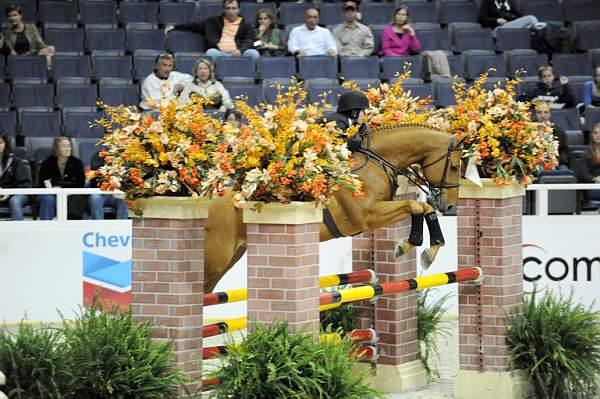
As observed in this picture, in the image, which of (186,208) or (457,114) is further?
(457,114)

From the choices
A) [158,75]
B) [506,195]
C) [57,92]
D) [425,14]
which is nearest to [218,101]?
[158,75]

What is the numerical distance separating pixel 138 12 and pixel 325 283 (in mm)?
8345

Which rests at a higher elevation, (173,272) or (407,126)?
(407,126)

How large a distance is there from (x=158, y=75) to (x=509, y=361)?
6.25 metres

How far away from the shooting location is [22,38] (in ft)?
45.9

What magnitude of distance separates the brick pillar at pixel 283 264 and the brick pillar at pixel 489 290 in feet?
7.70

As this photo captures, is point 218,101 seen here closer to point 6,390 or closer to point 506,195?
point 506,195

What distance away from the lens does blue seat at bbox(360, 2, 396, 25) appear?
15.5 meters

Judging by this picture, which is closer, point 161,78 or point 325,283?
point 325,283

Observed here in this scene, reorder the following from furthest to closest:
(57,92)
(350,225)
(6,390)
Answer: (57,92), (350,225), (6,390)

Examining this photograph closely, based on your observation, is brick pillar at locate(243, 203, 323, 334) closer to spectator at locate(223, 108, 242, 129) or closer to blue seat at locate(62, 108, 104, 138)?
spectator at locate(223, 108, 242, 129)

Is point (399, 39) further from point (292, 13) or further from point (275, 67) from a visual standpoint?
point (275, 67)

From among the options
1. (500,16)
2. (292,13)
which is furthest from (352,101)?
(500,16)

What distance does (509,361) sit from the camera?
7820mm
